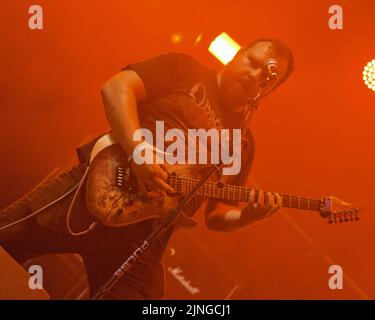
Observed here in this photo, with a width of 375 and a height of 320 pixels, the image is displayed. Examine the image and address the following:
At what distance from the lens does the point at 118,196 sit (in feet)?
5.50

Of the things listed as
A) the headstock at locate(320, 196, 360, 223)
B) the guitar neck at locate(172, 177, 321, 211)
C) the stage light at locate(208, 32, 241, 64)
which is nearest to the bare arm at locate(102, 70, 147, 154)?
the guitar neck at locate(172, 177, 321, 211)

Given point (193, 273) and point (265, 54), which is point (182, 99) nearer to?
point (265, 54)

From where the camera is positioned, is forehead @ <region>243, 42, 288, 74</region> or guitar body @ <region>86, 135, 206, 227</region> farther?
forehead @ <region>243, 42, 288, 74</region>

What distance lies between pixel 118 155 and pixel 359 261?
99 cm

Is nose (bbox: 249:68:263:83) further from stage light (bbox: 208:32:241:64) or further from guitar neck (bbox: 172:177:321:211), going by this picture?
guitar neck (bbox: 172:177:321:211)

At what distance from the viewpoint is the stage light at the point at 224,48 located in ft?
6.51

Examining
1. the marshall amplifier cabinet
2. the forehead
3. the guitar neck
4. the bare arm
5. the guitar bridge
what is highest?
the forehead

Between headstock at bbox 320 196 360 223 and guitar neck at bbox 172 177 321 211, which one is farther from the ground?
guitar neck at bbox 172 177 321 211

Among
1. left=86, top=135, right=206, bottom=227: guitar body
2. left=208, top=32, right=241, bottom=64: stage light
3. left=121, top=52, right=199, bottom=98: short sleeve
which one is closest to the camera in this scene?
left=86, top=135, right=206, bottom=227: guitar body

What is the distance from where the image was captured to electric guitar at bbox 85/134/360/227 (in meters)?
1.68

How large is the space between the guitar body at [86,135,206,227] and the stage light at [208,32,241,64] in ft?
1.80

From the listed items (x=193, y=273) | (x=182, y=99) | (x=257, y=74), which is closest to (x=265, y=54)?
(x=257, y=74)

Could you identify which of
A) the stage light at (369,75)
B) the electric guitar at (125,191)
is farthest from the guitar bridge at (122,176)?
the stage light at (369,75)

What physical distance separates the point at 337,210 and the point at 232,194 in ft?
1.23
